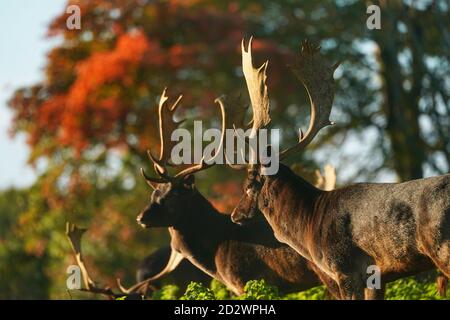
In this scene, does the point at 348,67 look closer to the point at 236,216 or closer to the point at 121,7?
the point at 121,7

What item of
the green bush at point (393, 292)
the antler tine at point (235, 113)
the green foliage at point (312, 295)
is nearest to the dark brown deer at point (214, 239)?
the green bush at point (393, 292)

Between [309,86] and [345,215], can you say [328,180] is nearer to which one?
[309,86]

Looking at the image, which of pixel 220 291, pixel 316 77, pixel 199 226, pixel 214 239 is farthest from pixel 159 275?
pixel 316 77

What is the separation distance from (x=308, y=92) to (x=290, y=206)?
3.29ft

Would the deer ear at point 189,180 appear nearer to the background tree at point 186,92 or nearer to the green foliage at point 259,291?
the green foliage at point 259,291

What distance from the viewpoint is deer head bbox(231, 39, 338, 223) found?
29.3ft

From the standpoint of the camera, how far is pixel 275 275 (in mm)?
9625

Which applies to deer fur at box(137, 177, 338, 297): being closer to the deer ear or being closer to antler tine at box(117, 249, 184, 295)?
the deer ear

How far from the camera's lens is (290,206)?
345 inches

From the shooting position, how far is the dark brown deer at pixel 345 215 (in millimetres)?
7566

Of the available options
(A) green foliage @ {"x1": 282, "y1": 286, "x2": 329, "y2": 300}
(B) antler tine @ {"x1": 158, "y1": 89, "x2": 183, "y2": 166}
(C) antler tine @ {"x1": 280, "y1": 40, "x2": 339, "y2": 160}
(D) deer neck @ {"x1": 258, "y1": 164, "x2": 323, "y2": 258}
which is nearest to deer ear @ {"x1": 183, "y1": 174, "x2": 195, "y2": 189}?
(B) antler tine @ {"x1": 158, "y1": 89, "x2": 183, "y2": 166}

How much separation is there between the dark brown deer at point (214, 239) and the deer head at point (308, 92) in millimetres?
667
